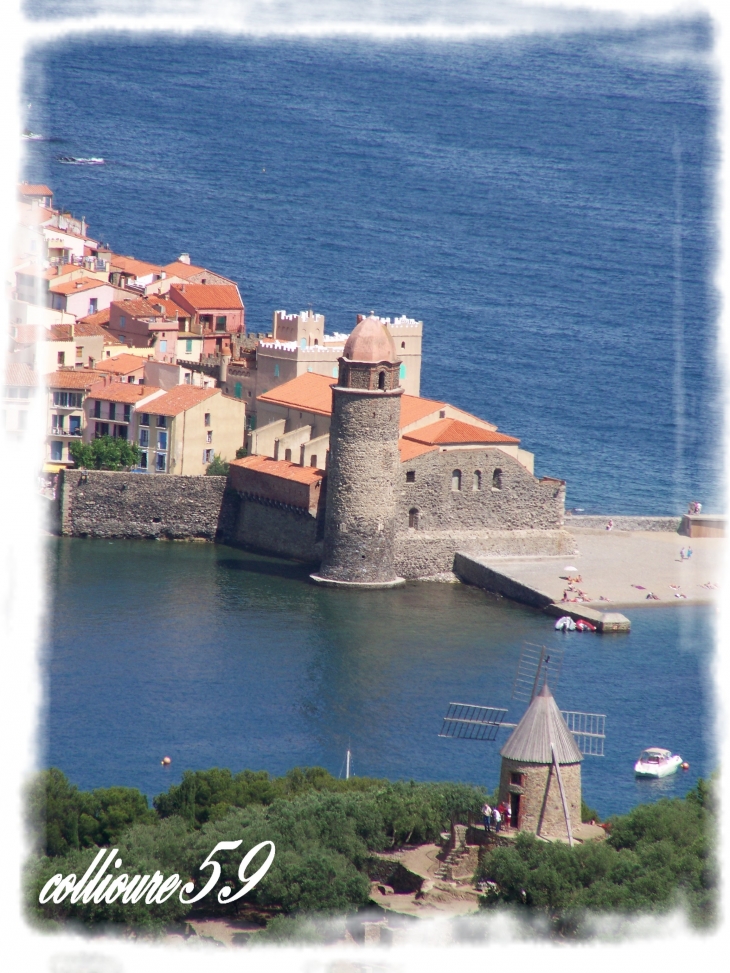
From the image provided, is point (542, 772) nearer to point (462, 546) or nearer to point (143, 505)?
point (462, 546)

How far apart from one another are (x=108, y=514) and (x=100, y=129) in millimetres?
62403

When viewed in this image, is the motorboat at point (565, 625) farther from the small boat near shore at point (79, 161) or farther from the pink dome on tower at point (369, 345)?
the small boat near shore at point (79, 161)

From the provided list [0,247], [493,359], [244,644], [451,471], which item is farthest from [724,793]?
[493,359]

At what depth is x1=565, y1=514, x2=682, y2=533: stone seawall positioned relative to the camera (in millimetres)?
76188

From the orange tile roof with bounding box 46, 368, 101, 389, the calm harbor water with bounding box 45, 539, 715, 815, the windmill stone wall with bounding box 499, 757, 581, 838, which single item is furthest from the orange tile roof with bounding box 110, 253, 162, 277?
the windmill stone wall with bounding box 499, 757, 581, 838

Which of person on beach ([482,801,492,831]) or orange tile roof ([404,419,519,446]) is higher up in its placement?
orange tile roof ([404,419,519,446])

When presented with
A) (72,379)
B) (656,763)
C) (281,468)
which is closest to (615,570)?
(281,468)

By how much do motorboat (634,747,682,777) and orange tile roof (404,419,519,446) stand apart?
1951 centimetres

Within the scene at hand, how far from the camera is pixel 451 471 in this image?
7106cm

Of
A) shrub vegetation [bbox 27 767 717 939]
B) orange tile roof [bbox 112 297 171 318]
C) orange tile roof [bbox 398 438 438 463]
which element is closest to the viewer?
shrub vegetation [bbox 27 767 717 939]

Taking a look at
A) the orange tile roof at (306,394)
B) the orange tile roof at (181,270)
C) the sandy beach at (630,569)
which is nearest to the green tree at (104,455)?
the orange tile roof at (306,394)

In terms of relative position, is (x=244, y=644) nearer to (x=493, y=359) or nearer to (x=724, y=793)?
(x=724, y=793)

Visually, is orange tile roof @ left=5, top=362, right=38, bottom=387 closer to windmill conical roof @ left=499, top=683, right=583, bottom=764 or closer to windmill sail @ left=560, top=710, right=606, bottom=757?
windmill sail @ left=560, top=710, right=606, bottom=757

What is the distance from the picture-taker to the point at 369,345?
6812 centimetres
